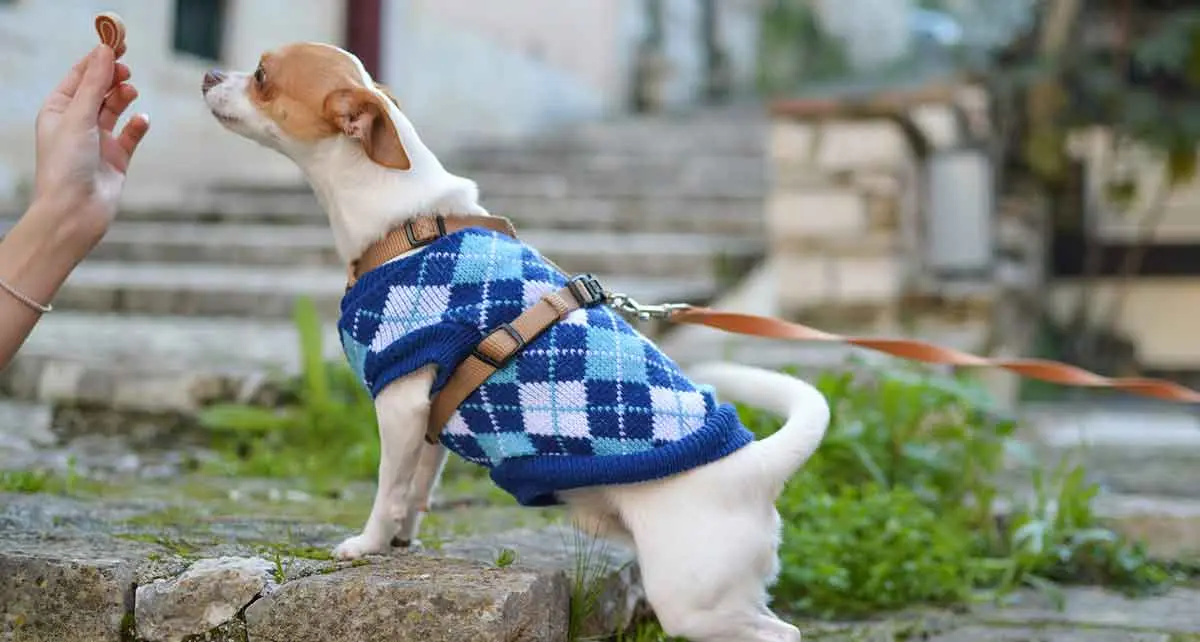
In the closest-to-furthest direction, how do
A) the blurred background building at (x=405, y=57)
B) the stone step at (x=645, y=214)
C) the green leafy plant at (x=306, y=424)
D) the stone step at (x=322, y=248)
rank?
the green leafy plant at (x=306, y=424) → the stone step at (x=322, y=248) → the blurred background building at (x=405, y=57) → the stone step at (x=645, y=214)

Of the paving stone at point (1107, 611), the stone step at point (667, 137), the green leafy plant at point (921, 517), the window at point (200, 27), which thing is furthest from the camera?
the stone step at point (667, 137)

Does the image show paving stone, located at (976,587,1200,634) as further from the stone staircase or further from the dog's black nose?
the stone staircase

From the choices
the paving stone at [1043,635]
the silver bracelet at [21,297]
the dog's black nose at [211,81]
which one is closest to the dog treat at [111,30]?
the dog's black nose at [211,81]

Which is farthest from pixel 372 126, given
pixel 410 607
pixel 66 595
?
pixel 66 595

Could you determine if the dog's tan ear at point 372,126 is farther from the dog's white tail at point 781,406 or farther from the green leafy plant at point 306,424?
the green leafy plant at point 306,424

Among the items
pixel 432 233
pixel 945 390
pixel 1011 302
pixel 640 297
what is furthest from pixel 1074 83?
pixel 432 233

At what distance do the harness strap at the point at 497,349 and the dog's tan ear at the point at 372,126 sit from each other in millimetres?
285

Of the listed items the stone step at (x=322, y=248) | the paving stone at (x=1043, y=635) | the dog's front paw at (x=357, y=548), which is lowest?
the stone step at (x=322, y=248)

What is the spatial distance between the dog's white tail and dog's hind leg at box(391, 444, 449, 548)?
0.44 meters

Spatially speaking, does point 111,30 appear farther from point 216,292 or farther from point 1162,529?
point 216,292

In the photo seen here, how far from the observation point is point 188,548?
6.71 feet

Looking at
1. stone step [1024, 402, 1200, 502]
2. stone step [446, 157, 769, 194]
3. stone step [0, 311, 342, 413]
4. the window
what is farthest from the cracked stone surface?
the window

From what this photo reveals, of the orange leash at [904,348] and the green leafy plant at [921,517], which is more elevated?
the orange leash at [904,348]

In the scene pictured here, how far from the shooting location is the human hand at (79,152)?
2117mm
